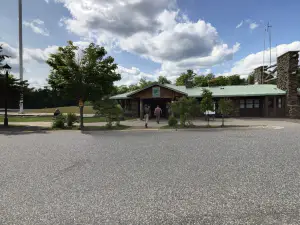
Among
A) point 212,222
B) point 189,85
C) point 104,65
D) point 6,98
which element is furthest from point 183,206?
point 189,85

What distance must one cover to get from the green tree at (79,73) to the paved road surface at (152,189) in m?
9.80

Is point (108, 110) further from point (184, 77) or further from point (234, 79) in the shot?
point (234, 79)

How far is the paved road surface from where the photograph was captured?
2.96 m

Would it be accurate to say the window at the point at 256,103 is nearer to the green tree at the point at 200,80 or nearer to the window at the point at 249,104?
the window at the point at 249,104

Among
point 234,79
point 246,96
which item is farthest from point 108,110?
point 234,79

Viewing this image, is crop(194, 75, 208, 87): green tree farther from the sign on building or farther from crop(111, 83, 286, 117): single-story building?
the sign on building

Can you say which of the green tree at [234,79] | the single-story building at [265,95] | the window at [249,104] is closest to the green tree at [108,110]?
the single-story building at [265,95]

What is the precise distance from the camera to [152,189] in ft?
12.8

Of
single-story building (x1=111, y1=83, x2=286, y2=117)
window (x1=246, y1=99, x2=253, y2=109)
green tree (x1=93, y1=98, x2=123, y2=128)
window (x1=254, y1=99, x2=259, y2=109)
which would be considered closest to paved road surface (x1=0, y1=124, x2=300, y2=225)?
green tree (x1=93, y1=98, x2=123, y2=128)

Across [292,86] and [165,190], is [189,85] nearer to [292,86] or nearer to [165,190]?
[292,86]

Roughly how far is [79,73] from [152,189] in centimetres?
1380

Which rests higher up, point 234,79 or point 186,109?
point 234,79

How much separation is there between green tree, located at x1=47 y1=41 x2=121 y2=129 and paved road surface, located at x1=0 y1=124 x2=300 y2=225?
980 centimetres

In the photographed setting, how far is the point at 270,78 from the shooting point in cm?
3098
